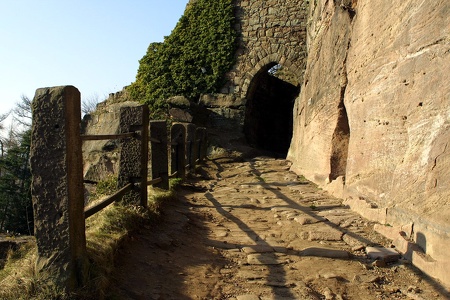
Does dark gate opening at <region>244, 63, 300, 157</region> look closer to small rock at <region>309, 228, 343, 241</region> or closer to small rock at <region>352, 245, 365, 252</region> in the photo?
small rock at <region>309, 228, 343, 241</region>

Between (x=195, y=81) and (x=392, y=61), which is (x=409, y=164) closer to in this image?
(x=392, y=61)

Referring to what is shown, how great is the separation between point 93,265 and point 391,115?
346cm

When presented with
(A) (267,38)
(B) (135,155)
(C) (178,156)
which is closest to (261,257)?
(B) (135,155)

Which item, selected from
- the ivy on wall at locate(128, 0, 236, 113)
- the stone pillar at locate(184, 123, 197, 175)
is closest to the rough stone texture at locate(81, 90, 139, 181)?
the ivy on wall at locate(128, 0, 236, 113)

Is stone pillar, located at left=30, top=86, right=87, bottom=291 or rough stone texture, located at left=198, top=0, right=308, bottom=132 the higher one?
rough stone texture, located at left=198, top=0, right=308, bottom=132

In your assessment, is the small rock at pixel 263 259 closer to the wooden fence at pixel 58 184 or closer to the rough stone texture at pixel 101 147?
the wooden fence at pixel 58 184

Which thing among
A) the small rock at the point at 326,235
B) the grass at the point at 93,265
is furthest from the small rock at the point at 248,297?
the small rock at the point at 326,235

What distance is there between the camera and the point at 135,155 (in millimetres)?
4348

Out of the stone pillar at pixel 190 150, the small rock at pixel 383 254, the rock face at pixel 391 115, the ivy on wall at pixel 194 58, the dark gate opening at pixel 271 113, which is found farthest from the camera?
the dark gate opening at pixel 271 113

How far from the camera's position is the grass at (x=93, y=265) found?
2.38 m

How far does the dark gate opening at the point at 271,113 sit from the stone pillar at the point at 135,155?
37.1 ft

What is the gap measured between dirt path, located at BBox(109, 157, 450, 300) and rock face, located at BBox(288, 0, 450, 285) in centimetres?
35

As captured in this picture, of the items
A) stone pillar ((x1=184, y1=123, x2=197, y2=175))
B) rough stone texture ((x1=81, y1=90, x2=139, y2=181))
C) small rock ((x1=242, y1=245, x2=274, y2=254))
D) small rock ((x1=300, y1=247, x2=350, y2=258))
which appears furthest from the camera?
rough stone texture ((x1=81, y1=90, x2=139, y2=181))

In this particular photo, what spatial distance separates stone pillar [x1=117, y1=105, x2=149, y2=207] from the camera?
14.2ft
